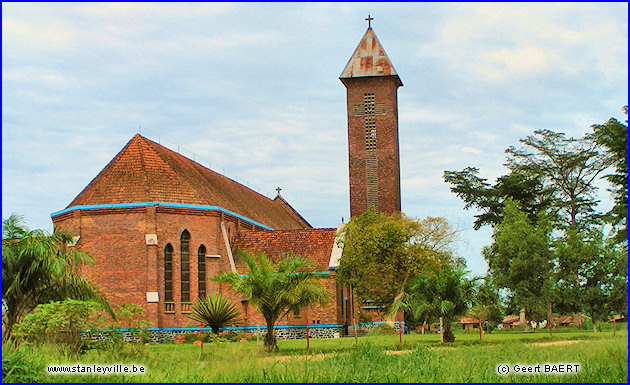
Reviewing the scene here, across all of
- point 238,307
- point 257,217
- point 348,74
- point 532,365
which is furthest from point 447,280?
point 348,74

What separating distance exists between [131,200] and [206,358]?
22333 millimetres

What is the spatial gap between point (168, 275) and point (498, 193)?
27.1 m

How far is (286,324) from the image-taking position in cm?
3956

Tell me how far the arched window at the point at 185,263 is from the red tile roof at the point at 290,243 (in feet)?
10.6

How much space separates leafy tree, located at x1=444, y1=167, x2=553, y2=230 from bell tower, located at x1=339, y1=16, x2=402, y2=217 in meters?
5.77

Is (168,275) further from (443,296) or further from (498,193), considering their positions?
(498,193)

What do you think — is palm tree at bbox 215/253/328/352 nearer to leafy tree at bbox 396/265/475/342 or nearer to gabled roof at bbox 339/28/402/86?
leafy tree at bbox 396/265/475/342

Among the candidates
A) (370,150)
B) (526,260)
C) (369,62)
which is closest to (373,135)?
(370,150)

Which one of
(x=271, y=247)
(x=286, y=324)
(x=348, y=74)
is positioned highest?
(x=348, y=74)

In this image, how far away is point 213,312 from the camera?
37.7 m

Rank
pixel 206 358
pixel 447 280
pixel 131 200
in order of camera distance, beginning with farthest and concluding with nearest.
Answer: pixel 131 200, pixel 447 280, pixel 206 358

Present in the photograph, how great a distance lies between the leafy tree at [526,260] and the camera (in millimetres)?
47575

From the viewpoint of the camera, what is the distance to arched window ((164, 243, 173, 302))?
3784cm

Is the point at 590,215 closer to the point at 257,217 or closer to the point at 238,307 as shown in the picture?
the point at 257,217
